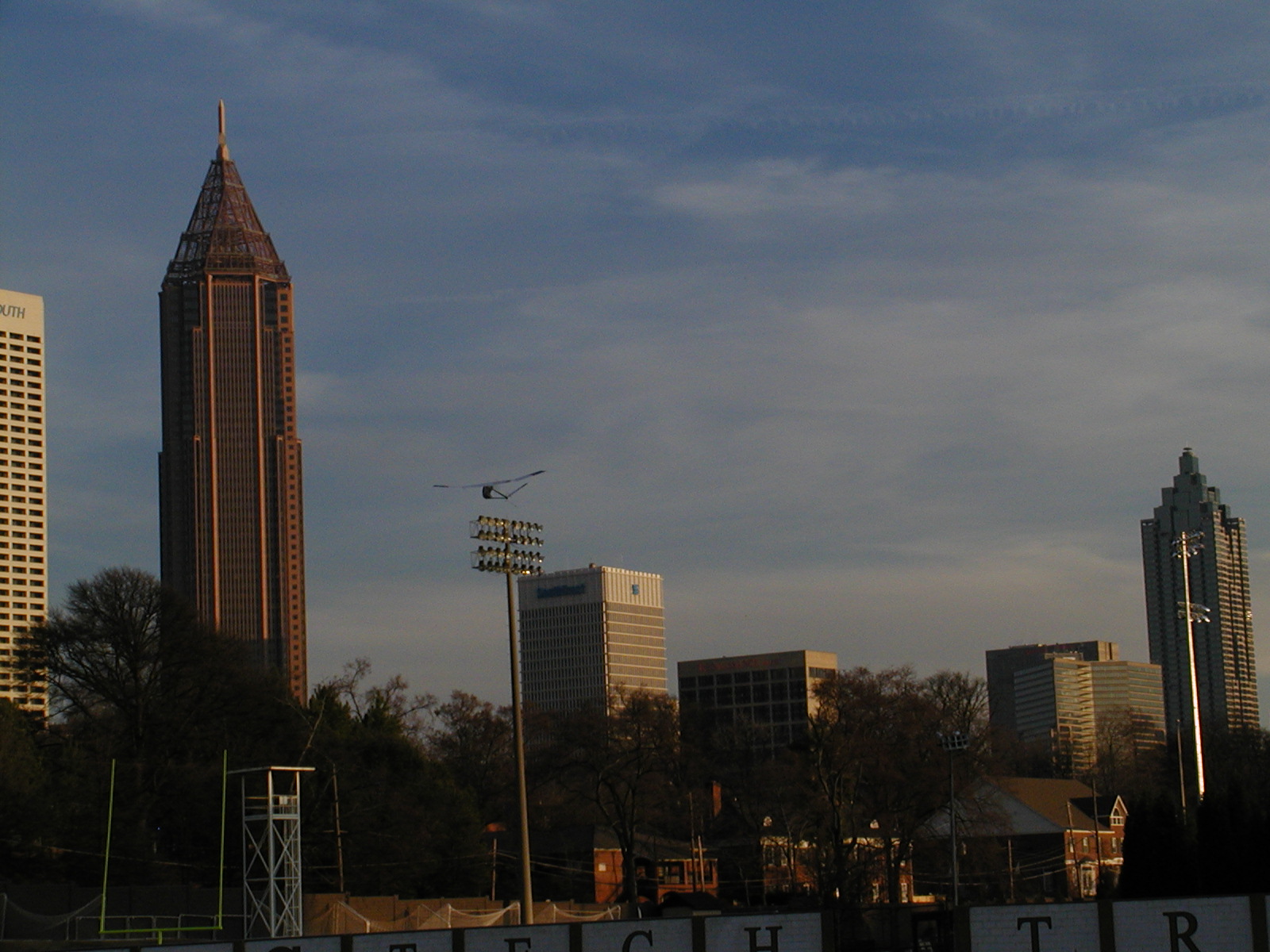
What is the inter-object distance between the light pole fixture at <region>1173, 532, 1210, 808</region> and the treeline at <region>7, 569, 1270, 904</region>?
1.94 metres

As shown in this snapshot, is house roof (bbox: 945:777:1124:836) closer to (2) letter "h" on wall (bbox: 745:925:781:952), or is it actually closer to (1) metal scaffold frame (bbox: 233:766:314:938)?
(1) metal scaffold frame (bbox: 233:766:314:938)

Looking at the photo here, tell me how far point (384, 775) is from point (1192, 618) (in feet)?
121

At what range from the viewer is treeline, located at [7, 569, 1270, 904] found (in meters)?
65.9

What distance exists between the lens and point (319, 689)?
78.1 m

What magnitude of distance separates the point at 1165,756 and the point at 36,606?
13132 centimetres

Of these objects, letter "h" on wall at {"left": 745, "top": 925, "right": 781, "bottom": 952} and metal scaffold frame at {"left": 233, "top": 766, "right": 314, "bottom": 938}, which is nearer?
letter "h" on wall at {"left": 745, "top": 925, "right": 781, "bottom": 952}

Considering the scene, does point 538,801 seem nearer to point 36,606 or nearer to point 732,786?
point 732,786

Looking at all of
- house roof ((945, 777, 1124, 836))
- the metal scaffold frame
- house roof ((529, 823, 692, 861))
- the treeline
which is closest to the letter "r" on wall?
the metal scaffold frame

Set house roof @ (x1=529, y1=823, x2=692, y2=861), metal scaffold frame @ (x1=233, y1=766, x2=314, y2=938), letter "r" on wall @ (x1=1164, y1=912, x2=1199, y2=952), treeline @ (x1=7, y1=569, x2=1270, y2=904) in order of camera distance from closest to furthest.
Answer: letter "r" on wall @ (x1=1164, y1=912, x2=1199, y2=952) < metal scaffold frame @ (x1=233, y1=766, x2=314, y2=938) < treeline @ (x1=7, y1=569, x2=1270, y2=904) < house roof @ (x1=529, y1=823, x2=692, y2=861)

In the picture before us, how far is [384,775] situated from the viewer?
7519cm

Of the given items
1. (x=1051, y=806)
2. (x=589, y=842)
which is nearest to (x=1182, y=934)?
(x=589, y=842)

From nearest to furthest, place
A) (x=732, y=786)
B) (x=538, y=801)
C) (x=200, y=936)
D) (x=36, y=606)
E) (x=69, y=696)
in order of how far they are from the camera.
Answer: (x=200, y=936)
(x=69, y=696)
(x=732, y=786)
(x=538, y=801)
(x=36, y=606)

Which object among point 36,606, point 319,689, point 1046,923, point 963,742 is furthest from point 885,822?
point 36,606

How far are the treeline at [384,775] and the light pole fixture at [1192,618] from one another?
1.94 m
